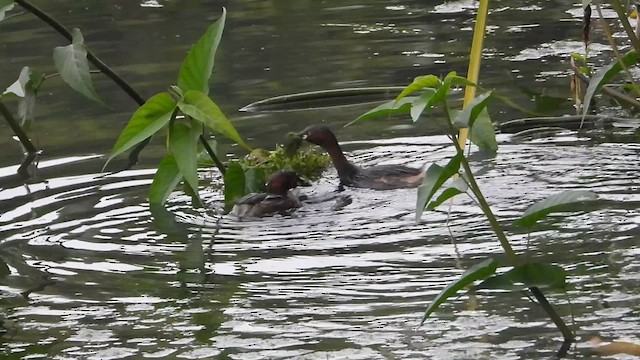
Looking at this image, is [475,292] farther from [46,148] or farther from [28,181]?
[46,148]

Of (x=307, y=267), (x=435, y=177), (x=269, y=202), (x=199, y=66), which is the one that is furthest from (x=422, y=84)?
(x=269, y=202)

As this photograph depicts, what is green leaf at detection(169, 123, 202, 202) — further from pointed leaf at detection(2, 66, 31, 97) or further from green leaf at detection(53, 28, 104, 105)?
pointed leaf at detection(2, 66, 31, 97)

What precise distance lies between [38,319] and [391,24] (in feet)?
24.3

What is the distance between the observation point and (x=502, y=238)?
3.88 metres

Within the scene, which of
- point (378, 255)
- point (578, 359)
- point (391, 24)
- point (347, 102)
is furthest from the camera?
point (391, 24)

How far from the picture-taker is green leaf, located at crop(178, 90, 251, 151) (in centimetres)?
493

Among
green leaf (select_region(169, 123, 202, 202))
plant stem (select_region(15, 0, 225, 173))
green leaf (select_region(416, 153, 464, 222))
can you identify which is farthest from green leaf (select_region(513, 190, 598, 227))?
plant stem (select_region(15, 0, 225, 173))

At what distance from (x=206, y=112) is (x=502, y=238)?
1563 mm

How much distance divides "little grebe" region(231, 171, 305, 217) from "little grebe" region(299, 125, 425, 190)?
43 centimetres

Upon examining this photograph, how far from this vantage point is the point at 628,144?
23.3 feet

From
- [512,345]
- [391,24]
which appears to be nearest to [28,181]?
[512,345]

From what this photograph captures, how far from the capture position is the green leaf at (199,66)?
16.5 ft

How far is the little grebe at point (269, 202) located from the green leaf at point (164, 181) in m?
0.89

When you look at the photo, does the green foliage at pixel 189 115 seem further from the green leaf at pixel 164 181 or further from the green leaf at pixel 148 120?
the green leaf at pixel 164 181
